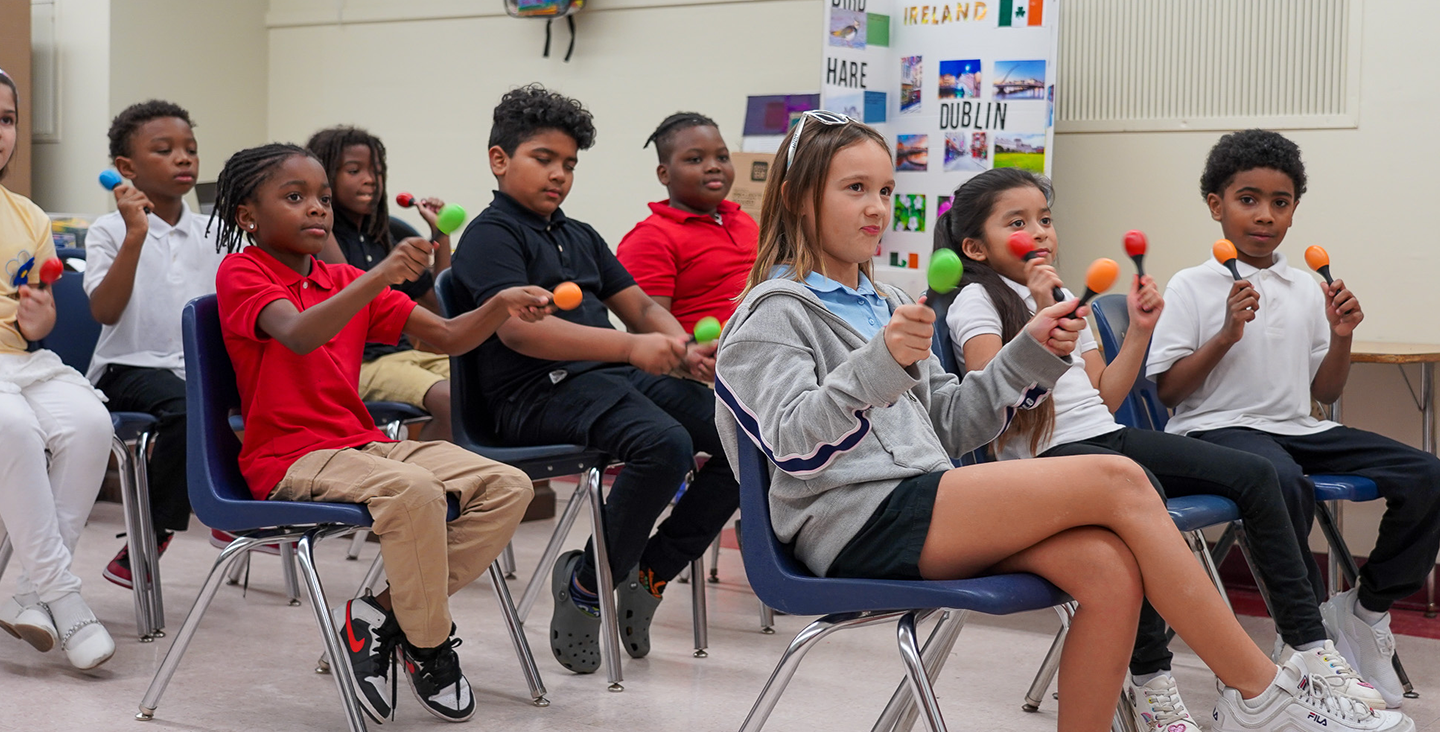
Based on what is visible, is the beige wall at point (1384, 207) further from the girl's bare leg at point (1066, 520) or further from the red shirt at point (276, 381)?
the red shirt at point (276, 381)

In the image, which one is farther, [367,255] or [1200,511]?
[367,255]

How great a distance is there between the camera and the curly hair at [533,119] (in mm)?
2611

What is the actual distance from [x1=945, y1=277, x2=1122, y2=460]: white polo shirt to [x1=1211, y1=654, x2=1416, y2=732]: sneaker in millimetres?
537

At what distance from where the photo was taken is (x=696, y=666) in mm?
2600

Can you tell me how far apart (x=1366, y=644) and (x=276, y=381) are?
2.07m

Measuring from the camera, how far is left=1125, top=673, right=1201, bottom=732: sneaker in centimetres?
194

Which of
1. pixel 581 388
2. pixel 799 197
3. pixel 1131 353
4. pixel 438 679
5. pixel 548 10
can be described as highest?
pixel 548 10

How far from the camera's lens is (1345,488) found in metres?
2.38

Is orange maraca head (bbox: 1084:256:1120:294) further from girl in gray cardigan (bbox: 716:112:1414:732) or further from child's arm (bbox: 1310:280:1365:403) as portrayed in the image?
child's arm (bbox: 1310:280:1365:403)

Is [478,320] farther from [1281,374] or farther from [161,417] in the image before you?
[1281,374]

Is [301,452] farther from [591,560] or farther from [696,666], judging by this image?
[696,666]

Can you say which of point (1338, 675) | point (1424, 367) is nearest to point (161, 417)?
point (1338, 675)

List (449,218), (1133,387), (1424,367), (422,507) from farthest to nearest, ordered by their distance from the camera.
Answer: (1424,367), (1133,387), (449,218), (422,507)

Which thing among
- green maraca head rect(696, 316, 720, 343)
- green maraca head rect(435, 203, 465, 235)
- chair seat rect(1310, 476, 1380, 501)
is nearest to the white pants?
green maraca head rect(435, 203, 465, 235)
